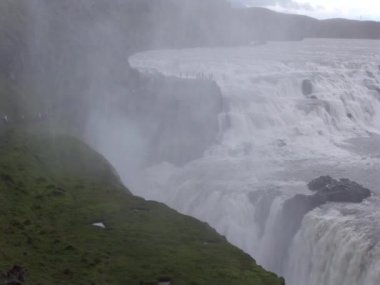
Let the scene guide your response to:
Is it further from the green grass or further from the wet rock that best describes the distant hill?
the green grass

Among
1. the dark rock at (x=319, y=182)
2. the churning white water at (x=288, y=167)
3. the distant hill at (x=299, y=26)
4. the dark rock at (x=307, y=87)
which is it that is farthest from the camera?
the distant hill at (x=299, y=26)

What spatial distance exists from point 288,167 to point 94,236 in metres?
22.9

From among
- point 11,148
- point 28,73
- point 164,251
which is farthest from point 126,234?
point 28,73

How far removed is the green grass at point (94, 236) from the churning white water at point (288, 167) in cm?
723

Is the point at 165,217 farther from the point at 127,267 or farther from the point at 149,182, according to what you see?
the point at 149,182

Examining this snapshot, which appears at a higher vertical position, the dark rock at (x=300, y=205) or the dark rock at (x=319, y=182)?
→ the dark rock at (x=319, y=182)

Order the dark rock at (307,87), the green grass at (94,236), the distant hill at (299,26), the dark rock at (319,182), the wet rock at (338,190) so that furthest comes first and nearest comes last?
the distant hill at (299,26) → the dark rock at (307,87) → the dark rock at (319,182) → the wet rock at (338,190) → the green grass at (94,236)

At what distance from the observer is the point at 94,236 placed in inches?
1041

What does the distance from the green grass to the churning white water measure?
7226mm

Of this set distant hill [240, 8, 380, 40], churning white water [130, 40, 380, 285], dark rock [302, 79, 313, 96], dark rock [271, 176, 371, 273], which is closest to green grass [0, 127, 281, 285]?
churning white water [130, 40, 380, 285]

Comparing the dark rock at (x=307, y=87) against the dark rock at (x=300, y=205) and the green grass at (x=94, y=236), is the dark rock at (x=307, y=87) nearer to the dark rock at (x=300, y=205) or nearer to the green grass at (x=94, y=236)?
the dark rock at (x=300, y=205)

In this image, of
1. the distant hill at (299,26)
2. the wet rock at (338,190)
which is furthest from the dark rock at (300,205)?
the distant hill at (299,26)

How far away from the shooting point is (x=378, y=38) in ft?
574

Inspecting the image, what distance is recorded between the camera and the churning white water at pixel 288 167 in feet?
105
